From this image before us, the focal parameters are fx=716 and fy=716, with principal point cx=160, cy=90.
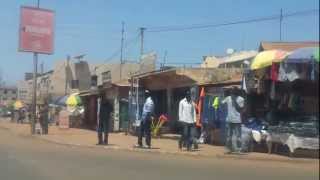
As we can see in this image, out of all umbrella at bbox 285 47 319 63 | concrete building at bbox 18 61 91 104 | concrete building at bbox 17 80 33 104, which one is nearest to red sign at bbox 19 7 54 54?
umbrella at bbox 285 47 319 63

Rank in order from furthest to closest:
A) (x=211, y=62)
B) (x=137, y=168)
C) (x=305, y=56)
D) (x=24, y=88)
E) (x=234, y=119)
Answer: (x=24, y=88), (x=211, y=62), (x=234, y=119), (x=137, y=168), (x=305, y=56)

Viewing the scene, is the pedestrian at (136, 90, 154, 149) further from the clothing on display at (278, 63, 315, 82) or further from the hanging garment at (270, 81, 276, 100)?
the clothing on display at (278, 63, 315, 82)

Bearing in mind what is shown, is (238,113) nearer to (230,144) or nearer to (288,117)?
(230,144)

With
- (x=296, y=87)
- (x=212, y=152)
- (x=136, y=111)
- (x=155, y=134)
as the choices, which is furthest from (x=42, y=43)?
(x=296, y=87)

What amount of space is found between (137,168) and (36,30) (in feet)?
78.0

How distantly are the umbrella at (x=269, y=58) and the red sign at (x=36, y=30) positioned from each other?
23677mm

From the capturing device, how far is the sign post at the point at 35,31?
3688 centimetres

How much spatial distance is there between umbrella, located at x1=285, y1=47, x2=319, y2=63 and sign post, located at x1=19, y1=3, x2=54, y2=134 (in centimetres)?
A: 2631

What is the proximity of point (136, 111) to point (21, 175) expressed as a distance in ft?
59.2

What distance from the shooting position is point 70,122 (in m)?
49.0

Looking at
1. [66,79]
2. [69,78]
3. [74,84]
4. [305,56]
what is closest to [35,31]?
[305,56]

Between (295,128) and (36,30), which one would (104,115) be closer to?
(295,128)

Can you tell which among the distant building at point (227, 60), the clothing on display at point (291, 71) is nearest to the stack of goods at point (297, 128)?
the clothing on display at point (291, 71)

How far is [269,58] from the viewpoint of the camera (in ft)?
44.8
